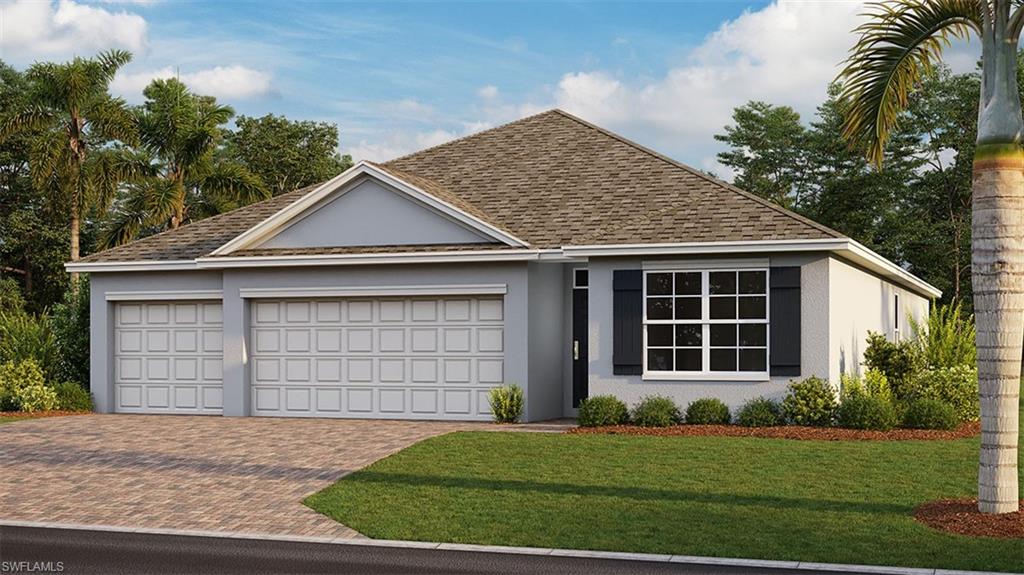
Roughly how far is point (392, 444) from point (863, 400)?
735 centimetres

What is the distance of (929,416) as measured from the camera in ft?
58.8

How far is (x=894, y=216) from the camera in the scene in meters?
44.1

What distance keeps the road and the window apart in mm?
9403

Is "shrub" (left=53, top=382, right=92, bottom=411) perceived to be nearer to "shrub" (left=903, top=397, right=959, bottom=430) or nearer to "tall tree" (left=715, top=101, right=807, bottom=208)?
"shrub" (left=903, top=397, right=959, bottom=430)

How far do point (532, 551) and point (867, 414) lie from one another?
9059 millimetres

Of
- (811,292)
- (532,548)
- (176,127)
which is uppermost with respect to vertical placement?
(176,127)

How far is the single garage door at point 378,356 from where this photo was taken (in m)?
20.5

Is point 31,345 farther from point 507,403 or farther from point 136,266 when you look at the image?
point 507,403

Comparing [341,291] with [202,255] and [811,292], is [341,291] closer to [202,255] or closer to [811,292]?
[202,255]

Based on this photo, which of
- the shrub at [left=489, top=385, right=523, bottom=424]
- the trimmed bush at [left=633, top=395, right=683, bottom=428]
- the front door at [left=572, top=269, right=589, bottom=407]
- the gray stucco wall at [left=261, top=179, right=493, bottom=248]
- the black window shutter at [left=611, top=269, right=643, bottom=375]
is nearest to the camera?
the trimmed bush at [left=633, top=395, right=683, bottom=428]

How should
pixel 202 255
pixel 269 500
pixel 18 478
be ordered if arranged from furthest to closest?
pixel 202 255 < pixel 18 478 < pixel 269 500

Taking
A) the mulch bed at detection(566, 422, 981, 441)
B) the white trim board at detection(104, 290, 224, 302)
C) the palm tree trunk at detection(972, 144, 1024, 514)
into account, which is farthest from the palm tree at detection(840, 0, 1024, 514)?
the white trim board at detection(104, 290, 224, 302)

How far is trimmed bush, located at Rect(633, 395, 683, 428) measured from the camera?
725 inches

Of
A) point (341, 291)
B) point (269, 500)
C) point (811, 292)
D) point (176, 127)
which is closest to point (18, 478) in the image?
point (269, 500)
